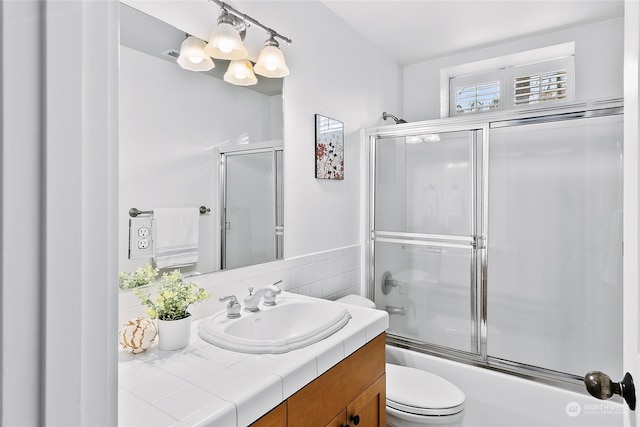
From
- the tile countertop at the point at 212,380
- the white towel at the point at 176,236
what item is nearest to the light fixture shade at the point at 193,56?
the white towel at the point at 176,236

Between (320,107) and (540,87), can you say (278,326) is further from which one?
(540,87)

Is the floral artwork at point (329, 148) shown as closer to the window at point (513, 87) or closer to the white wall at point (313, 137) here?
the white wall at point (313, 137)

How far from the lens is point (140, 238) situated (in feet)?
4.32

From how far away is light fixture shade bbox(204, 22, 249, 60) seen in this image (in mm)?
1513

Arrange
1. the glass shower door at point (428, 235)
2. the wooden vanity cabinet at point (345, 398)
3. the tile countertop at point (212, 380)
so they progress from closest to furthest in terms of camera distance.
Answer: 1. the tile countertop at point (212, 380)
2. the wooden vanity cabinet at point (345, 398)
3. the glass shower door at point (428, 235)

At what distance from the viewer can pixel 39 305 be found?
0.29 m

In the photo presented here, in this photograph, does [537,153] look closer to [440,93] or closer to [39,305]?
[440,93]

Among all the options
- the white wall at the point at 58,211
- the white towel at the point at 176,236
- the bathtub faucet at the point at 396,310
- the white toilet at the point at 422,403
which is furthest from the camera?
the bathtub faucet at the point at 396,310

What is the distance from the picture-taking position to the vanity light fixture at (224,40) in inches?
59.6

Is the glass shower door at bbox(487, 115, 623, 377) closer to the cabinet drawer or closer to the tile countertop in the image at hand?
the cabinet drawer

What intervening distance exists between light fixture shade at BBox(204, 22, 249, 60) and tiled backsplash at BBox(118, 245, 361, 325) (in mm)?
912

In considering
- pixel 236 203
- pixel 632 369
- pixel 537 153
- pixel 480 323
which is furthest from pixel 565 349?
pixel 236 203

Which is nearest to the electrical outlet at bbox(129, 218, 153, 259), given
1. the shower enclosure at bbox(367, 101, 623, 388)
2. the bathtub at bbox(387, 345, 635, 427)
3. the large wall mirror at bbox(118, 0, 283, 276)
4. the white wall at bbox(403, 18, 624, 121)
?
the large wall mirror at bbox(118, 0, 283, 276)

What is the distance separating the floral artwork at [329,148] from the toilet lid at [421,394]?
116 cm
